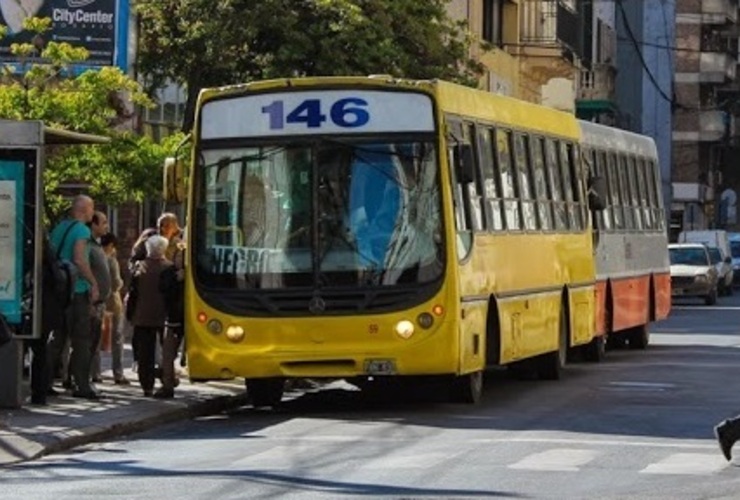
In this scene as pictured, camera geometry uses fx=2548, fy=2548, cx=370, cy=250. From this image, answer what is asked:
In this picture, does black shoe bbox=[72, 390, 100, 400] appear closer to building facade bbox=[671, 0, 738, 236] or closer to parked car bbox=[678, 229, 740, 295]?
parked car bbox=[678, 229, 740, 295]

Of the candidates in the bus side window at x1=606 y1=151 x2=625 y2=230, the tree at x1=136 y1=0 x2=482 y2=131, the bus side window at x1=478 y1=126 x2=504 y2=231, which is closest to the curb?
the bus side window at x1=478 y1=126 x2=504 y2=231

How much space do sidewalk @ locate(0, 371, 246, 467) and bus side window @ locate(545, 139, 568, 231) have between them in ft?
15.5

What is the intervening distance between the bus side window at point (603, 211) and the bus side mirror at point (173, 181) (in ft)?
33.4

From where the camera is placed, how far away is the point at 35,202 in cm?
2138

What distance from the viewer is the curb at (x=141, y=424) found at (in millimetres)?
18703

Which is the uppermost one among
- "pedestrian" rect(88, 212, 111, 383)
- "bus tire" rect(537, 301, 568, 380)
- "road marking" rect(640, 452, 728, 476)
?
"pedestrian" rect(88, 212, 111, 383)

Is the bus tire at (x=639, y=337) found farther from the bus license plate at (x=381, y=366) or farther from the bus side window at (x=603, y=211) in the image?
the bus license plate at (x=381, y=366)

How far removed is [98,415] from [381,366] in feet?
8.50

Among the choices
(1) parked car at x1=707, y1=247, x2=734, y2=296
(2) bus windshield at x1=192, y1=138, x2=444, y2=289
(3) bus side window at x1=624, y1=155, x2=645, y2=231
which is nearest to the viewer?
(2) bus windshield at x1=192, y1=138, x2=444, y2=289

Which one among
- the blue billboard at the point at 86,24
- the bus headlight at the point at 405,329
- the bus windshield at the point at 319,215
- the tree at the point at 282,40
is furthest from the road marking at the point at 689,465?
the tree at the point at 282,40

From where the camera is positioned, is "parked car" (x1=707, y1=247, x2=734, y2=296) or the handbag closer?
the handbag

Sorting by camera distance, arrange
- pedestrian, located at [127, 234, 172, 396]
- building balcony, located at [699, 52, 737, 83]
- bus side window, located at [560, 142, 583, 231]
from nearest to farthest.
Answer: pedestrian, located at [127, 234, 172, 396]
bus side window, located at [560, 142, 583, 231]
building balcony, located at [699, 52, 737, 83]

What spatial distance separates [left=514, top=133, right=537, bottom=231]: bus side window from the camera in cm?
2645

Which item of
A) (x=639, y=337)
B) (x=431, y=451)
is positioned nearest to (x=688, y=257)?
(x=639, y=337)
